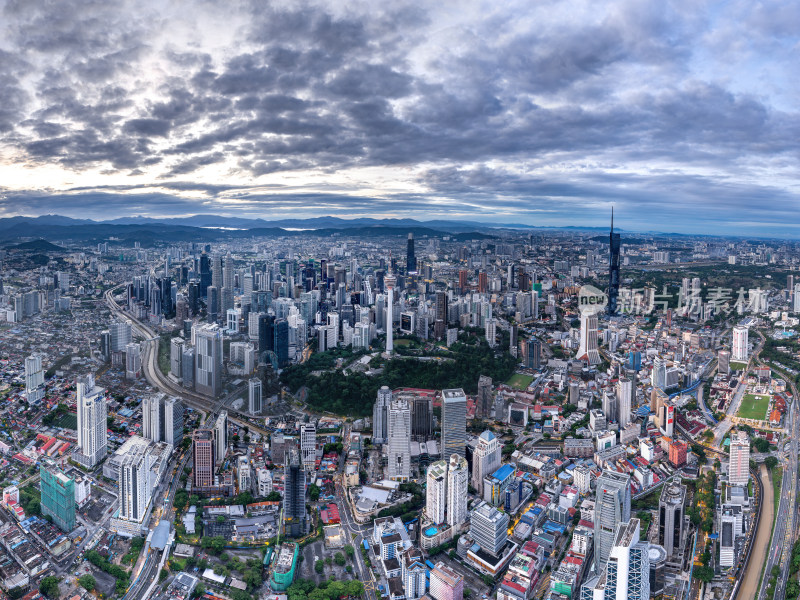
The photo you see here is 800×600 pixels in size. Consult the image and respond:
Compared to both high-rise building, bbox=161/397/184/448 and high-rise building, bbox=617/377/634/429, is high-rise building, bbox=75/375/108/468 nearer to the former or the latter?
high-rise building, bbox=161/397/184/448

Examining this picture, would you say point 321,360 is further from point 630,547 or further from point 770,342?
point 770,342

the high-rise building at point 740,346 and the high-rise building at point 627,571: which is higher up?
the high-rise building at point 740,346

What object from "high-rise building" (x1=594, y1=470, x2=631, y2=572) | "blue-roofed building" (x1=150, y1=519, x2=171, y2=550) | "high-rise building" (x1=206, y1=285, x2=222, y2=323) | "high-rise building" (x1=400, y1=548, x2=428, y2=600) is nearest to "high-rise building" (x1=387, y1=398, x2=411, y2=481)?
"high-rise building" (x1=400, y1=548, x2=428, y2=600)

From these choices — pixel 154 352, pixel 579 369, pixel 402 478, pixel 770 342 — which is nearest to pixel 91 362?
pixel 154 352

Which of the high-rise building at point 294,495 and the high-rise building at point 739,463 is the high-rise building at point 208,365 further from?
the high-rise building at point 739,463

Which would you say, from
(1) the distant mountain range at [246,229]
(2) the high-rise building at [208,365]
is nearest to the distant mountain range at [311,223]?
(1) the distant mountain range at [246,229]
